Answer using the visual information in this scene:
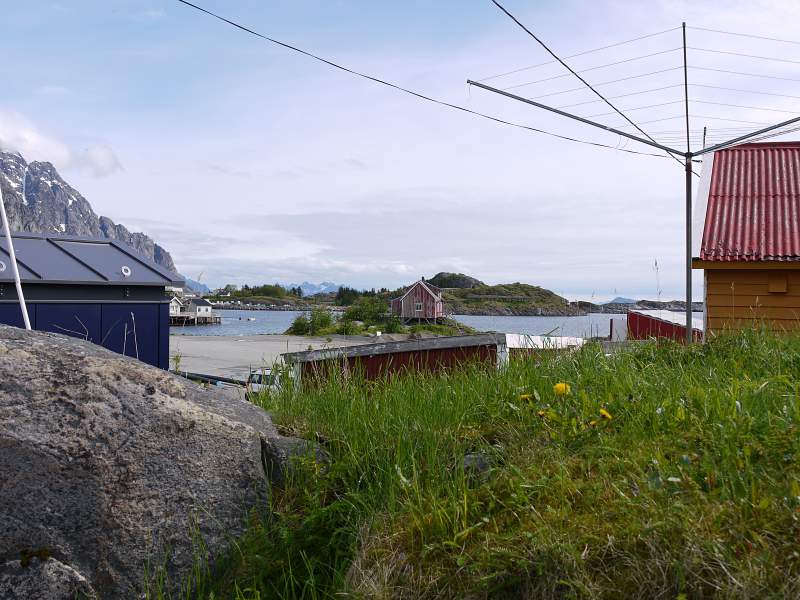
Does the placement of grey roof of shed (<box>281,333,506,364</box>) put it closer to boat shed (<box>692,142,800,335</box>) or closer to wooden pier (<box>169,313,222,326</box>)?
boat shed (<box>692,142,800,335</box>)

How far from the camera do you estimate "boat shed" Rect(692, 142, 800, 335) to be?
12328mm

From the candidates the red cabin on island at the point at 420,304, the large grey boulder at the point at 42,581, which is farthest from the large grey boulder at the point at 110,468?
the red cabin on island at the point at 420,304

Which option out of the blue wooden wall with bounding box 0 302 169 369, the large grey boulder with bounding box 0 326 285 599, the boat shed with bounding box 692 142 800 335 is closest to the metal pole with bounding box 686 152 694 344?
the boat shed with bounding box 692 142 800 335

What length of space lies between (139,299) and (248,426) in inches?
222

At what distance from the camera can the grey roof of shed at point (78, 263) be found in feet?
27.2

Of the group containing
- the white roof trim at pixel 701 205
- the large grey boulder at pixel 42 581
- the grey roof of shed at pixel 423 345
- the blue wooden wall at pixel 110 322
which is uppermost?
the white roof trim at pixel 701 205

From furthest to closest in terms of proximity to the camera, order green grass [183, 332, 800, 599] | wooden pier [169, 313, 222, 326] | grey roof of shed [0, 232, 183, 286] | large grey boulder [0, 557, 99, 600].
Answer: wooden pier [169, 313, 222, 326]
grey roof of shed [0, 232, 183, 286]
large grey boulder [0, 557, 99, 600]
green grass [183, 332, 800, 599]

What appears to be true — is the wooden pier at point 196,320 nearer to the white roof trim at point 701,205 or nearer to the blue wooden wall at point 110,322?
the white roof trim at point 701,205

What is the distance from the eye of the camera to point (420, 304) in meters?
61.5

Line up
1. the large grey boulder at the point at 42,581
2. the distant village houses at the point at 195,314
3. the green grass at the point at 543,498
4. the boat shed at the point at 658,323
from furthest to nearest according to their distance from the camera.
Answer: the distant village houses at the point at 195,314
the boat shed at the point at 658,323
the large grey boulder at the point at 42,581
the green grass at the point at 543,498

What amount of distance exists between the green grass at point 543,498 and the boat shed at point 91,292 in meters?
4.52

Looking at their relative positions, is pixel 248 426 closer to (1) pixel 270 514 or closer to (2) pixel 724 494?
(1) pixel 270 514

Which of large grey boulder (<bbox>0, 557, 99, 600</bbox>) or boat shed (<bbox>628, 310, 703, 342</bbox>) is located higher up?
boat shed (<bbox>628, 310, 703, 342</bbox>)

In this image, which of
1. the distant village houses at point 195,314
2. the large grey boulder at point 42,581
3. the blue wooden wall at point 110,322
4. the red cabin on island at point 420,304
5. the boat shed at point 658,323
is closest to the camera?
the large grey boulder at point 42,581
